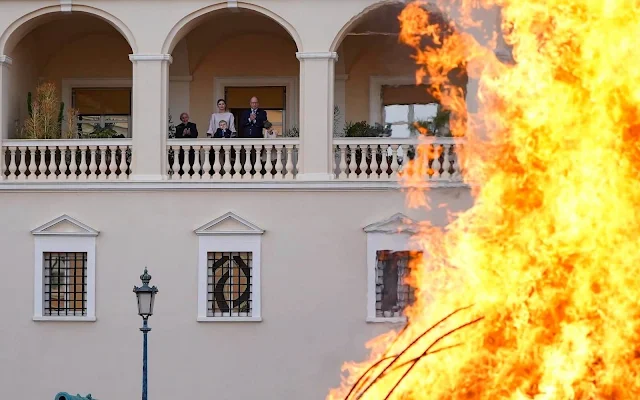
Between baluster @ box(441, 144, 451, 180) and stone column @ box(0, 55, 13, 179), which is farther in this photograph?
stone column @ box(0, 55, 13, 179)

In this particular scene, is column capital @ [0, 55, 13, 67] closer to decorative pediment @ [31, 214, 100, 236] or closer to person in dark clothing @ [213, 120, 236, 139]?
decorative pediment @ [31, 214, 100, 236]

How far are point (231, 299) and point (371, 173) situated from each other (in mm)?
3450

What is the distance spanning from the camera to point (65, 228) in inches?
1097

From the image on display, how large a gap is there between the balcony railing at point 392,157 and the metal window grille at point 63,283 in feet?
16.9

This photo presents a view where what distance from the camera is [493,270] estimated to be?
1705 centimetres

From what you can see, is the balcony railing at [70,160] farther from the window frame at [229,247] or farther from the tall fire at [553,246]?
the tall fire at [553,246]

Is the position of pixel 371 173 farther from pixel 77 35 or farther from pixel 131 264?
pixel 77 35

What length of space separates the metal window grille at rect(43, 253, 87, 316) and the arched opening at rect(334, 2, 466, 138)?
5801 millimetres

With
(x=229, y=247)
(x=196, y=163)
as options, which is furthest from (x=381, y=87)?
(x=229, y=247)

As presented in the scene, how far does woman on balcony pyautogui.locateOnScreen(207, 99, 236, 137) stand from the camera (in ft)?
93.0

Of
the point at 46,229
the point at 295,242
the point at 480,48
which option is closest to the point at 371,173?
the point at 295,242

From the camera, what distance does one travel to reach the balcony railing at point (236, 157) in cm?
2753

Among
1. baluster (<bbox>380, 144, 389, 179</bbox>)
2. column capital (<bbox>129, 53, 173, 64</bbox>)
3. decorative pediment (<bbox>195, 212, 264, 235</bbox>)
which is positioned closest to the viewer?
baluster (<bbox>380, 144, 389, 179</bbox>)

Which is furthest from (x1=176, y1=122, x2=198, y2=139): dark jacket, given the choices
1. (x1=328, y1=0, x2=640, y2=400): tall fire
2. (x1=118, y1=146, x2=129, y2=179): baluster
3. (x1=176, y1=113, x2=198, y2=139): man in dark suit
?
(x1=328, y1=0, x2=640, y2=400): tall fire
